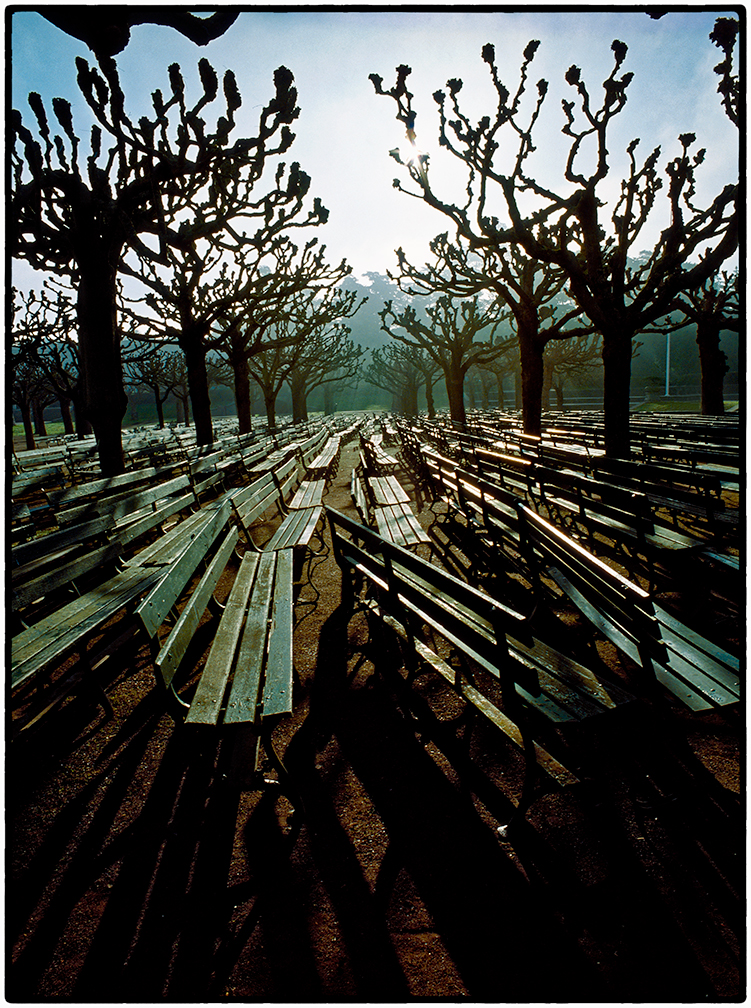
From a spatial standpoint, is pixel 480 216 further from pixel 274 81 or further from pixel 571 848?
pixel 571 848

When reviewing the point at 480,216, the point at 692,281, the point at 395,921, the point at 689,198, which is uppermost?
the point at 689,198

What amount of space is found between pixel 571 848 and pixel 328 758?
3.84 feet

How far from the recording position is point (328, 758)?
2.44 m

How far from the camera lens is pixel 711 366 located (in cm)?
1339

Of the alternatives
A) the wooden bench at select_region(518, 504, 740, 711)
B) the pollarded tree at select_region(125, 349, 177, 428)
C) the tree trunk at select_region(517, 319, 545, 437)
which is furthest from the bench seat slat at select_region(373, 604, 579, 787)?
the pollarded tree at select_region(125, 349, 177, 428)

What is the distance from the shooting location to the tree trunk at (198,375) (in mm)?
10523

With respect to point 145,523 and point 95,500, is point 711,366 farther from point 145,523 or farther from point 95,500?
point 95,500

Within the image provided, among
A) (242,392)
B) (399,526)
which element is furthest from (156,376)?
(399,526)

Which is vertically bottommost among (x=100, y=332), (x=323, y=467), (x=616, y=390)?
(x=323, y=467)

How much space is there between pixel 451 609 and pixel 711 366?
49.6ft

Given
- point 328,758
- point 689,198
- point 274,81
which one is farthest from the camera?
point 689,198

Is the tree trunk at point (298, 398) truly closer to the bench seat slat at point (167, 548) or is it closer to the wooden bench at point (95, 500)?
the wooden bench at point (95, 500)

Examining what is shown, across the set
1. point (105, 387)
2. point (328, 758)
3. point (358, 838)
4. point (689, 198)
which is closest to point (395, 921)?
point (358, 838)

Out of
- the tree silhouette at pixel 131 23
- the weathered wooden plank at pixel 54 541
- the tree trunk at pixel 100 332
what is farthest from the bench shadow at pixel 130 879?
the tree trunk at pixel 100 332
